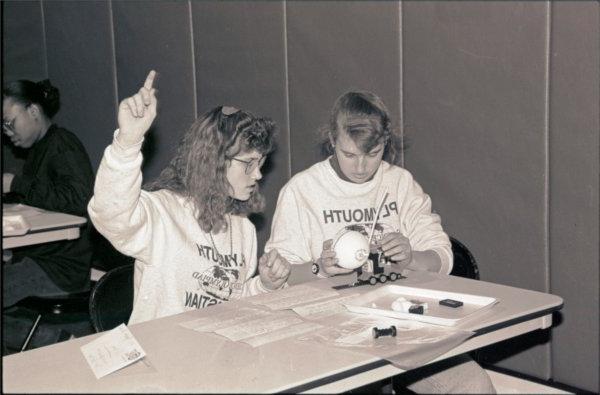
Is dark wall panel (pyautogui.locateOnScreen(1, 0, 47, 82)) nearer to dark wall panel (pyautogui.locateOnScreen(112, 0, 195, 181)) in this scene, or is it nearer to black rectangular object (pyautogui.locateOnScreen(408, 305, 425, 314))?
dark wall panel (pyautogui.locateOnScreen(112, 0, 195, 181))

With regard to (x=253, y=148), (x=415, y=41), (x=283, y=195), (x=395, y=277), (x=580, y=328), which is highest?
(x=415, y=41)

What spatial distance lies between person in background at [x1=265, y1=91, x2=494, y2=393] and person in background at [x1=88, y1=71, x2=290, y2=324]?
0.90 ft

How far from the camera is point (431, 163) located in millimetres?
3793

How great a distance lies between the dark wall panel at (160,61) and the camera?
5289 mm

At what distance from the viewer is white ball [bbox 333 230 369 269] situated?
99.7 inches

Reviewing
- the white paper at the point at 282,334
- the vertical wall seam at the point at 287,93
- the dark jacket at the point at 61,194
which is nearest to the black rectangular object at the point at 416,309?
the white paper at the point at 282,334

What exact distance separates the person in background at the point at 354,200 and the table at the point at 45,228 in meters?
1.32

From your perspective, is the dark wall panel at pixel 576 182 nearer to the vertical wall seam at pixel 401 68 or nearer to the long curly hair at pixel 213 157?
the vertical wall seam at pixel 401 68

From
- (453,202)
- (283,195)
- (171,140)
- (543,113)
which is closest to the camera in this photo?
(283,195)

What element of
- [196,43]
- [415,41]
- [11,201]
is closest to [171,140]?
[196,43]

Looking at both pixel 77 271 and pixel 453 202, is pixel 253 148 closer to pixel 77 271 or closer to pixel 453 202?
pixel 453 202

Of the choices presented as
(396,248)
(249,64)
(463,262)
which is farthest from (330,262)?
(249,64)

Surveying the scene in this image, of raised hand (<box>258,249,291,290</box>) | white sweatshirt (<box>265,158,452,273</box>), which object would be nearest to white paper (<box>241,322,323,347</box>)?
raised hand (<box>258,249,291,290</box>)

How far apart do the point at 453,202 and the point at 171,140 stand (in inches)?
96.7
